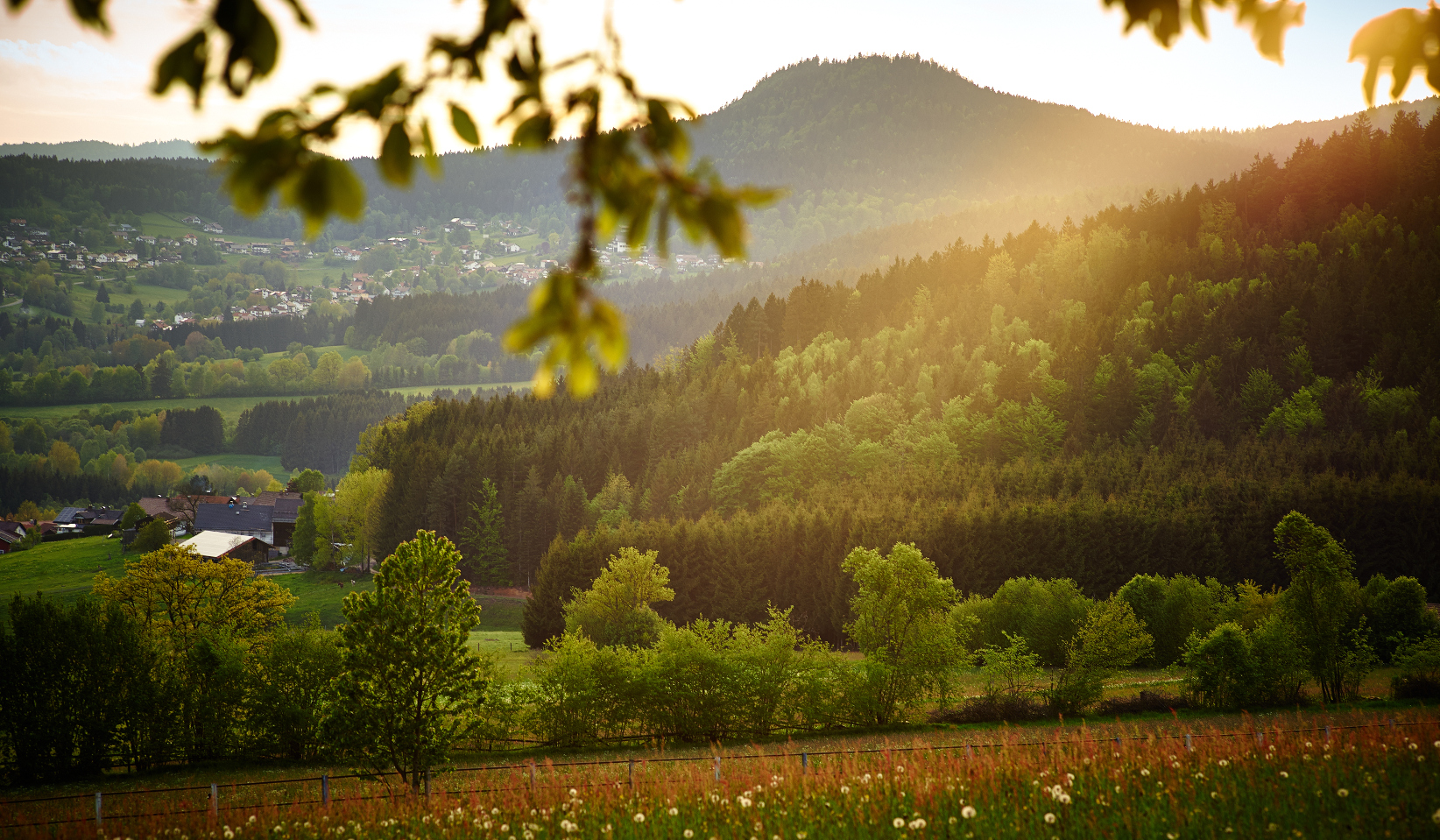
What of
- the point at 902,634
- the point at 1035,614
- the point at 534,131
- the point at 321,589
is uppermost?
the point at 534,131

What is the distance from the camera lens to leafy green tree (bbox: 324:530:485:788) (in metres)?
19.8

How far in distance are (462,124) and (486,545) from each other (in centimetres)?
9246

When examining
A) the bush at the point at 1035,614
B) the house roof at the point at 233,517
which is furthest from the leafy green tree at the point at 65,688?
the house roof at the point at 233,517

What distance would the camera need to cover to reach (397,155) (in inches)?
119

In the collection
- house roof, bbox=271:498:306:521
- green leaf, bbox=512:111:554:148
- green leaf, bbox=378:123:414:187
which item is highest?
green leaf, bbox=512:111:554:148

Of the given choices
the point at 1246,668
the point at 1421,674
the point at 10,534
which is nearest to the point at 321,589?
the point at 10,534

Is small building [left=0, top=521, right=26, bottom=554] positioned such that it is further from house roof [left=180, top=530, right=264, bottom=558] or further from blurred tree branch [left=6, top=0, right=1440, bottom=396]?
blurred tree branch [left=6, top=0, right=1440, bottom=396]

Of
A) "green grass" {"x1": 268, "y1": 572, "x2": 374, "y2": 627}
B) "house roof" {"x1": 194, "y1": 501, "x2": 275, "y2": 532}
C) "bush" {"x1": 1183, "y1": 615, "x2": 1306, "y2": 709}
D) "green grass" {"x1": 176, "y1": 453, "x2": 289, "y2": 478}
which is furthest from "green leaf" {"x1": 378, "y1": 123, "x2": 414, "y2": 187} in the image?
"green grass" {"x1": 176, "y1": 453, "x2": 289, "y2": 478}

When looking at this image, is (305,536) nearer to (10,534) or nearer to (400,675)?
(10,534)

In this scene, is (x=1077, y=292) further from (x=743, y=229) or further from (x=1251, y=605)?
(x=743, y=229)

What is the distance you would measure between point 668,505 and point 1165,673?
52.8 meters

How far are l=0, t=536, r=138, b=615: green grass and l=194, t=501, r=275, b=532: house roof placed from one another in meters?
10.8

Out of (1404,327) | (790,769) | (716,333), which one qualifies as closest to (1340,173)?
(1404,327)

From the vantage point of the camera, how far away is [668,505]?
91.4 meters
